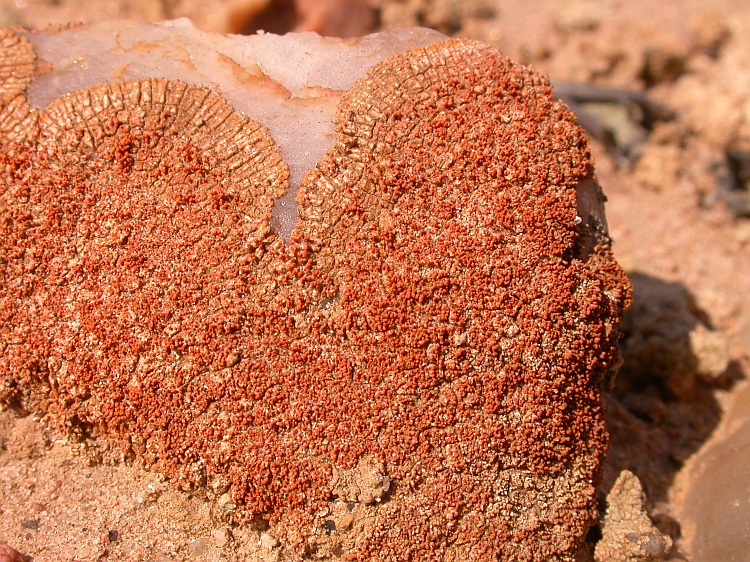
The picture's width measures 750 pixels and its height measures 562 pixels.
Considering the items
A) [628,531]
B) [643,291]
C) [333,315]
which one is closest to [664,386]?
[643,291]

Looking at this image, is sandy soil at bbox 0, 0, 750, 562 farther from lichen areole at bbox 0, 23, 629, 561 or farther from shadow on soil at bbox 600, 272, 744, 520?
lichen areole at bbox 0, 23, 629, 561

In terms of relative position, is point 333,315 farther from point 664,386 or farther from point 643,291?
point 643,291

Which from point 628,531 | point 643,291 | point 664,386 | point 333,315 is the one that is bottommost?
point 628,531

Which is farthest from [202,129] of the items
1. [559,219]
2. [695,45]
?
[695,45]

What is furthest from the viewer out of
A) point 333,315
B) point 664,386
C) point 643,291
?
point 643,291

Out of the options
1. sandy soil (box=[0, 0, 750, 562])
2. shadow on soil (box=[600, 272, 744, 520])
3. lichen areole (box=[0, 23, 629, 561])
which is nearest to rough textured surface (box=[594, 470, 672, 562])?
sandy soil (box=[0, 0, 750, 562])

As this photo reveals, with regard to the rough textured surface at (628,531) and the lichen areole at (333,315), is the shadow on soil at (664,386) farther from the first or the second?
the lichen areole at (333,315)
